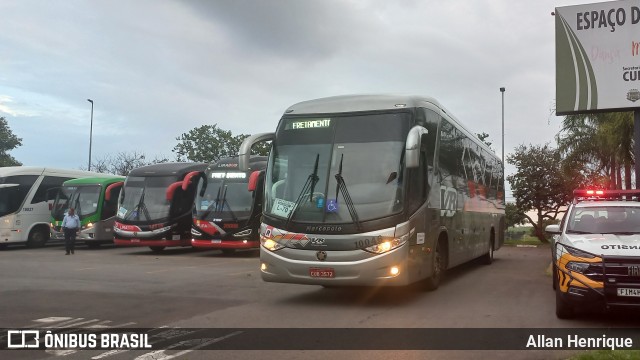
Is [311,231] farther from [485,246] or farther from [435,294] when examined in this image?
[485,246]

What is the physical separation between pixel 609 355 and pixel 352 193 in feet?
14.7

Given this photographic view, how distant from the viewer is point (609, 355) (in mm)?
5895

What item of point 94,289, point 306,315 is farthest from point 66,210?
point 306,315

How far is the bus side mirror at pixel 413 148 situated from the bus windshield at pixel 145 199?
14417 mm

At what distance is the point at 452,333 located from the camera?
741cm

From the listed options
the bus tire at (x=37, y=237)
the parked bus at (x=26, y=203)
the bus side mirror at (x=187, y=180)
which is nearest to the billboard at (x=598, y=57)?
the bus side mirror at (x=187, y=180)

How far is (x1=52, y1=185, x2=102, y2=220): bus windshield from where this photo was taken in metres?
24.5

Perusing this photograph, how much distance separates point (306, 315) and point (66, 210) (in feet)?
62.4

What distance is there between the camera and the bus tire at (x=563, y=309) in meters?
8.23

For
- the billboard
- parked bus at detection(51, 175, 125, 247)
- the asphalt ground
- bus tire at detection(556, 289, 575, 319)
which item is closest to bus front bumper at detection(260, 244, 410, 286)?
the asphalt ground

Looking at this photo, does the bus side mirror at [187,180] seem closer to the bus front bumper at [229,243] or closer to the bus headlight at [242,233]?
the bus front bumper at [229,243]

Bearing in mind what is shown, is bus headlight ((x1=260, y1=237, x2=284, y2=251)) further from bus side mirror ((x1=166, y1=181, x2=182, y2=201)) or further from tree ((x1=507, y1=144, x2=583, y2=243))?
tree ((x1=507, y1=144, x2=583, y2=243))

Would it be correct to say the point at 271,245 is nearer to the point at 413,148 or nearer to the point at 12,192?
the point at 413,148

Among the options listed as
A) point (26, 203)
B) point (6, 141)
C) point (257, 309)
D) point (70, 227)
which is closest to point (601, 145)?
point (257, 309)
